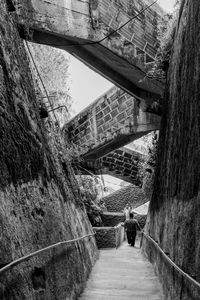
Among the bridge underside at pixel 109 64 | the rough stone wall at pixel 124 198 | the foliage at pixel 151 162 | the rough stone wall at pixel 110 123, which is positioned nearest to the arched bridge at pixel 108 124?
the rough stone wall at pixel 110 123

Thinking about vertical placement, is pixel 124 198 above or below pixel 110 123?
below

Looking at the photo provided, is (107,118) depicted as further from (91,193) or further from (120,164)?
(120,164)

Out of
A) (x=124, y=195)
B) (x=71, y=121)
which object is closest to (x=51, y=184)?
(x=71, y=121)

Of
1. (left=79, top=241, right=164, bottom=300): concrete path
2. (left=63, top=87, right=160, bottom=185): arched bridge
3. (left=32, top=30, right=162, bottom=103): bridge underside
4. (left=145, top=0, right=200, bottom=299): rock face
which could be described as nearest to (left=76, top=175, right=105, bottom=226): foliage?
(left=63, top=87, right=160, bottom=185): arched bridge

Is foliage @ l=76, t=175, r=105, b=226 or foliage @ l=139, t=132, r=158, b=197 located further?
foliage @ l=76, t=175, r=105, b=226

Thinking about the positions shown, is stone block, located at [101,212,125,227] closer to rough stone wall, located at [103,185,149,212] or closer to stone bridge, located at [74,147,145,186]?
stone bridge, located at [74,147,145,186]

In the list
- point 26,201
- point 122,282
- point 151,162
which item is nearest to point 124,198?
point 151,162

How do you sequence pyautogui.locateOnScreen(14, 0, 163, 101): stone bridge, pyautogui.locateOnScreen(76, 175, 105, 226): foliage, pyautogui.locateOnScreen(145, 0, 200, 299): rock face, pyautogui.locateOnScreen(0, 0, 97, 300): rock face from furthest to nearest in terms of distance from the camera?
pyautogui.locateOnScreen(76, 175, 105, 226): foliage
pyautogui.locateOnScreen(14, 0, 163, 101): stone bridge
pyautogui.locateOnScreen(145, 0, 200, 299): rock face
pyautogui.locateOnScreen(0, 0, 97, 300): rock face

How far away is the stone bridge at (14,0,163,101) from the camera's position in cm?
819

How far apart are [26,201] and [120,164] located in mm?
13007

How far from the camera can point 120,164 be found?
55.1 ft

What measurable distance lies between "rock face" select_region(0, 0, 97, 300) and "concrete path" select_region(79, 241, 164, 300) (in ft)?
1.24

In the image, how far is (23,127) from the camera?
436 centimetres

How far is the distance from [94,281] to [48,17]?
5.14 meters
